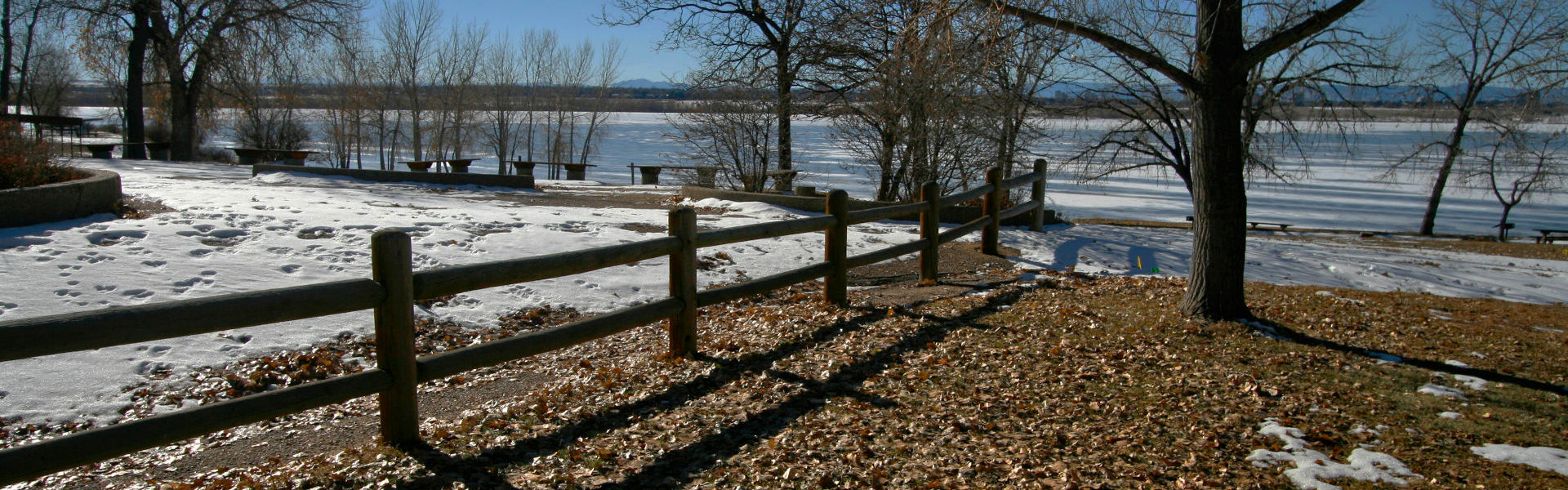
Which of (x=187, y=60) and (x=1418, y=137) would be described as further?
(x=1418, y=137)

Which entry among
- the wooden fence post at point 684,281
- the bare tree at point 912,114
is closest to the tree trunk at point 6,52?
the bare tree at point 912,114

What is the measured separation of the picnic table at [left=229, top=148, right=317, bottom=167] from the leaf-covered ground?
21.5 metres

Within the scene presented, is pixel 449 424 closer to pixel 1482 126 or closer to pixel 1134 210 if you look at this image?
pixel 1482 126

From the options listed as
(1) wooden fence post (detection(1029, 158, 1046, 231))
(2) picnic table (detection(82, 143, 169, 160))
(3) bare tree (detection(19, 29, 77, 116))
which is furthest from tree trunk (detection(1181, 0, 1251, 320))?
(3) bare tree (detection(19, 29, 77, 116))

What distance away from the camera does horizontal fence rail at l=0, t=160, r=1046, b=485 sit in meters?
3.00

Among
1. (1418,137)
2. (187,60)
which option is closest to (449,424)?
(187,60)

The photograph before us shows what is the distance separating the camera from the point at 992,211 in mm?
11227

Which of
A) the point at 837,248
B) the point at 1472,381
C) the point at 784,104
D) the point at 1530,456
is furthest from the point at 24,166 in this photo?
the point at 1472,381

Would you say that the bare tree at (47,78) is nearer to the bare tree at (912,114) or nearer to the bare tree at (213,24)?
the bare tree at (213,24)

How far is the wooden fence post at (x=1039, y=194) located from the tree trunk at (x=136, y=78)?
932 inches

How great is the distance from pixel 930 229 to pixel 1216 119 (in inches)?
125

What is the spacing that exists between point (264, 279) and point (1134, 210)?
4065 cm

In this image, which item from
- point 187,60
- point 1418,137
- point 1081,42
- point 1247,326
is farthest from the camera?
point 1418,137

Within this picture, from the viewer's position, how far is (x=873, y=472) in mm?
4023
